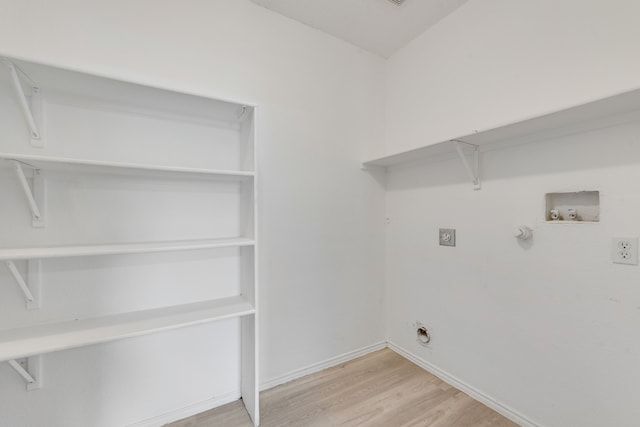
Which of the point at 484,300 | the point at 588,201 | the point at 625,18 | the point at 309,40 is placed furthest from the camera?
the point at 309,40

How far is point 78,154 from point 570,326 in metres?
2.69

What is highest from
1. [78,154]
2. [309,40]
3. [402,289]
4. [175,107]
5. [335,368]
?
[309,40]

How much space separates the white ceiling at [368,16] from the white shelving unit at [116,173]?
0.95 meters

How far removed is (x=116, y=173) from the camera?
138cm

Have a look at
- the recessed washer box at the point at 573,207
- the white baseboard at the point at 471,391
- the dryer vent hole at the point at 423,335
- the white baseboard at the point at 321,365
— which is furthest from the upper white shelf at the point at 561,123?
the white baseboard at the point at 321,365

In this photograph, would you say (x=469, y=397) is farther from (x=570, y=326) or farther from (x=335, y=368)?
(x=335, y=368)

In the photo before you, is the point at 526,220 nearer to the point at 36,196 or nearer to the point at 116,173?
the point at 116,173

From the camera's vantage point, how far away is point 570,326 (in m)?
1.34

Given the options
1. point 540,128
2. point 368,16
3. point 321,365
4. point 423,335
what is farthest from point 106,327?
point 368,16

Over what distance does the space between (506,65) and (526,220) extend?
3.18ft

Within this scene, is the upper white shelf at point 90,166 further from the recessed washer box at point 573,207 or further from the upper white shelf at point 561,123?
the recessed washer box at point 573,207

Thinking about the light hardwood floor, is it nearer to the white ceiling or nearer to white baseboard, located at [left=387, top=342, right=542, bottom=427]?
white baseboard, located at [left=387, top=342, right=542, bottom=427]

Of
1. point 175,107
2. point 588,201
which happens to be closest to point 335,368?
point 588,201

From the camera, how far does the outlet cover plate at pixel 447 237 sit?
74.5 inches
